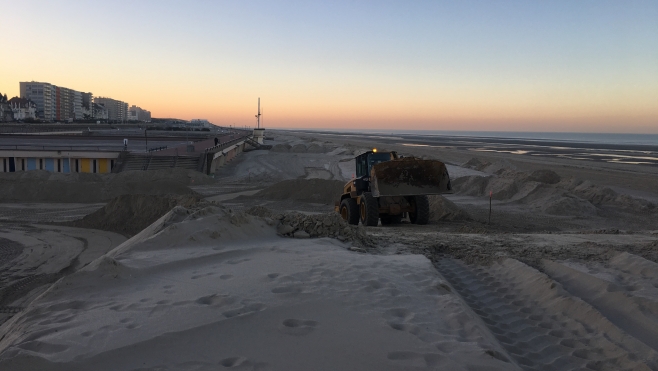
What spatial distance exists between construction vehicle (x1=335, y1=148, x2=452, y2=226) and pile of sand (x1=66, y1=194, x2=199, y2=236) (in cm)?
533

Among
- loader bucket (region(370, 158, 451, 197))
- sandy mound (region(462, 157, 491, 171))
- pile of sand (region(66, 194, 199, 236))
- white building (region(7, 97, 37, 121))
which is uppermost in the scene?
white building (region(7, 97, 37, 121))

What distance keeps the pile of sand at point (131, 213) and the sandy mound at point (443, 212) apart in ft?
27.4

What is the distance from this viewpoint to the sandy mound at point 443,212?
1716cm

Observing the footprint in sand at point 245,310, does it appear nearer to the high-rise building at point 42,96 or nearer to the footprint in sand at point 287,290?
→ the footprint in sand at point 287,290

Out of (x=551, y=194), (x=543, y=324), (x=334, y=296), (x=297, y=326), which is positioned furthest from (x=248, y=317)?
(x=551, y=194)

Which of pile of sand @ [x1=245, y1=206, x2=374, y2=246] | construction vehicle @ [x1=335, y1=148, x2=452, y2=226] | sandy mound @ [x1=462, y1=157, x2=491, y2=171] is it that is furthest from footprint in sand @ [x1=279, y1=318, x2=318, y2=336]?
sandy mound @ [x1=462, y1=157, x2=491, y2=171]

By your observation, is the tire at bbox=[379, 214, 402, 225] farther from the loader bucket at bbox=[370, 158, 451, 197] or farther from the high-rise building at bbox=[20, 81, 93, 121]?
the high-rise building at bbox=[20, 81, 93, 121]

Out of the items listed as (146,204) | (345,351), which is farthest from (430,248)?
(146,204)

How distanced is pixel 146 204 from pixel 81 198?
7.74 metres

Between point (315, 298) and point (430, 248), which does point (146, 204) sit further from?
point (315, 298)

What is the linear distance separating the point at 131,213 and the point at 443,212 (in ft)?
35.3

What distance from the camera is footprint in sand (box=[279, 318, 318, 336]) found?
4.63m

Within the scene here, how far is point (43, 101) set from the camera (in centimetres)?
16788

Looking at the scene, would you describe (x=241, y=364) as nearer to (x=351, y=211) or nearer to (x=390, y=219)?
(x=351, y=211)
